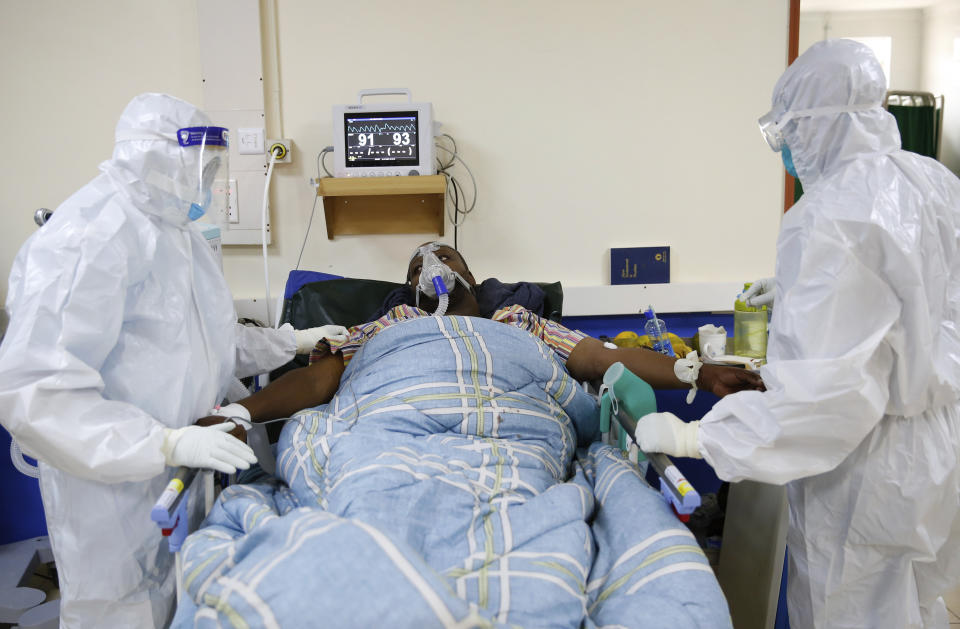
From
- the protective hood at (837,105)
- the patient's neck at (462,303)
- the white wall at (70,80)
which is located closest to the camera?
the protective hood at (837,105)

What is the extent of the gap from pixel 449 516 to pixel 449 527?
0.03 meters

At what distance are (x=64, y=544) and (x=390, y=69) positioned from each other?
186 cm

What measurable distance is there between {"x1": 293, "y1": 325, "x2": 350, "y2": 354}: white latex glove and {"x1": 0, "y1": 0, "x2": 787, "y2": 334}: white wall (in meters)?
0.67

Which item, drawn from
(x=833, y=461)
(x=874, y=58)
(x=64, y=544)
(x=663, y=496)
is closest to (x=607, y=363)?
(x=663, y=496)

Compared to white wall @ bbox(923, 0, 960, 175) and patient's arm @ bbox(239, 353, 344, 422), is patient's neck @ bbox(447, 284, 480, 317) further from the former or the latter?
white wall @ bbox(923, 0, 960, 175)

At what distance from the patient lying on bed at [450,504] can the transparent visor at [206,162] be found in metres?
0.51

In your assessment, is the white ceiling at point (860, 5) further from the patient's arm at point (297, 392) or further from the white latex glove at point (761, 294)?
the patient's arm at point (297, 392)

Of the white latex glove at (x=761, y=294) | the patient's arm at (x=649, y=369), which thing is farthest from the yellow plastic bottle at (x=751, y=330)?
the patient's arm at (x=649, y=369)

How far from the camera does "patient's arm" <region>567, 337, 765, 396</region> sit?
1.55 m

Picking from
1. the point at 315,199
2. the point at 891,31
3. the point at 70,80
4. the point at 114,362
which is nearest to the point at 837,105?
the point at 114,362

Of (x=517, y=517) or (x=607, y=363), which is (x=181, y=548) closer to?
(x=517, y=517)

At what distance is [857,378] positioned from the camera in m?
1.11

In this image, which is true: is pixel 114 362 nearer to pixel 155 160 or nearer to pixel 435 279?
pixel 155 160

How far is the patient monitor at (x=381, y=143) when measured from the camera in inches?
88.1
